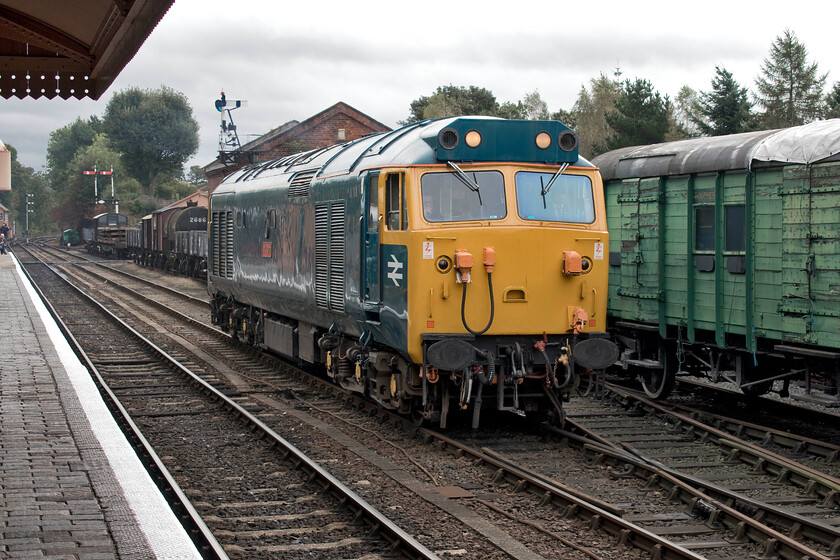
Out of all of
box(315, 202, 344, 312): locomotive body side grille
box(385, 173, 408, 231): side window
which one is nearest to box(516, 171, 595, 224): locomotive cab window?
box(385, 173, 408, 231): side window

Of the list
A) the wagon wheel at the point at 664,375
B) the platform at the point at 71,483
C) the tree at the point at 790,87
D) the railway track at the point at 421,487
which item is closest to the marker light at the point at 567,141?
the railway track at the point at 421,487

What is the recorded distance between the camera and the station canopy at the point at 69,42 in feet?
22.7

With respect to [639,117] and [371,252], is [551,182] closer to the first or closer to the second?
[371,252]

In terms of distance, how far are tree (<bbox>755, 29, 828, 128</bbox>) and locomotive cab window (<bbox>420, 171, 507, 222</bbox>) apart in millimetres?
51147

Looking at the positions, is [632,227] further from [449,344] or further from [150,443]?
[150,443]

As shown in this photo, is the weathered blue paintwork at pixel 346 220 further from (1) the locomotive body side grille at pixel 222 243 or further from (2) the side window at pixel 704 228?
(2) the side window at pixel 704 228

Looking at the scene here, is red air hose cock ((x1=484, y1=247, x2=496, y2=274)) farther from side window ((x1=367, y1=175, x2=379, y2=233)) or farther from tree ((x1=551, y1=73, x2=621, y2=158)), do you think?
tree ((x1=551, y1=73, x2=621, y2=158))

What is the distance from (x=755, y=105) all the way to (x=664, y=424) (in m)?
52.2

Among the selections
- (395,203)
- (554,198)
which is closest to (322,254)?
(395,203)

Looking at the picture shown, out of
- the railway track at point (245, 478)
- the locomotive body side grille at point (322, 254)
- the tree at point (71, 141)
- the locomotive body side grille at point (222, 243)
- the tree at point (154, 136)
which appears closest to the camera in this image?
the railway track at point (245, 478)

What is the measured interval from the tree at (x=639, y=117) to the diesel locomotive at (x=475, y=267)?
34.2m

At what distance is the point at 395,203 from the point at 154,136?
96355 mm

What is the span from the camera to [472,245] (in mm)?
9578

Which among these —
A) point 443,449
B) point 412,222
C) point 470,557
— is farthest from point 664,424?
point 470,557
